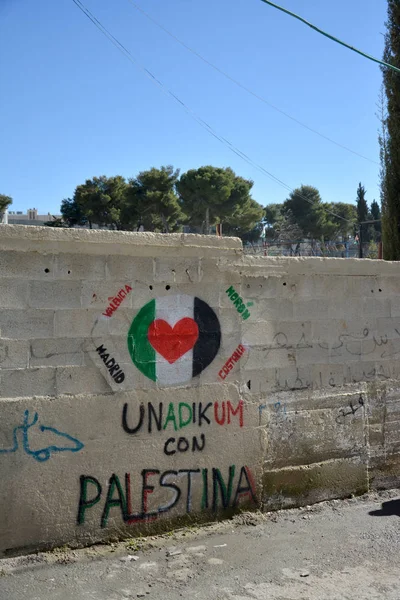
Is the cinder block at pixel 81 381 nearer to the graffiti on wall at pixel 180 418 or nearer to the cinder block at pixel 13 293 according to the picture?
the graffiti on wall at pixel 180 418

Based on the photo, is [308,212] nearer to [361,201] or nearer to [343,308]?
[361,201]

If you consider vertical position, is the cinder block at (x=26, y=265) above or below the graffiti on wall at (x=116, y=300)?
above

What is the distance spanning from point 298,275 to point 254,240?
4008cm

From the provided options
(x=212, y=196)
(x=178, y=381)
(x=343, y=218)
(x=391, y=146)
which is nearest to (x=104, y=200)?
(x=212, y=196)

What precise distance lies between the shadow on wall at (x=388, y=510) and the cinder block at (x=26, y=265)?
313 cm

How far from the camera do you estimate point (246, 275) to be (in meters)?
4.41

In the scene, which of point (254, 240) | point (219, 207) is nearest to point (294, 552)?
point (219, 207)

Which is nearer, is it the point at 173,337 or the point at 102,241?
the point at 102,241

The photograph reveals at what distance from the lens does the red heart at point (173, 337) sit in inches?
159

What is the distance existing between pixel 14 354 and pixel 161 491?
1407mm

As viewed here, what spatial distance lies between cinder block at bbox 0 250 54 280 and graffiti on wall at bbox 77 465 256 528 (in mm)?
1324

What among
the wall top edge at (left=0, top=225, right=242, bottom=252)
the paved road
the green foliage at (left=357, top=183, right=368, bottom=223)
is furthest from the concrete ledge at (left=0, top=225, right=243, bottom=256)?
the green foliage at (left=357, top=183, right=368, bottom=223)

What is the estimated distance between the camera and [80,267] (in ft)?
12.3

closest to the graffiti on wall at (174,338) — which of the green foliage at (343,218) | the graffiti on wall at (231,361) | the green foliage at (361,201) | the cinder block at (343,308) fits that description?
the graffiti on wall at (231,361)
